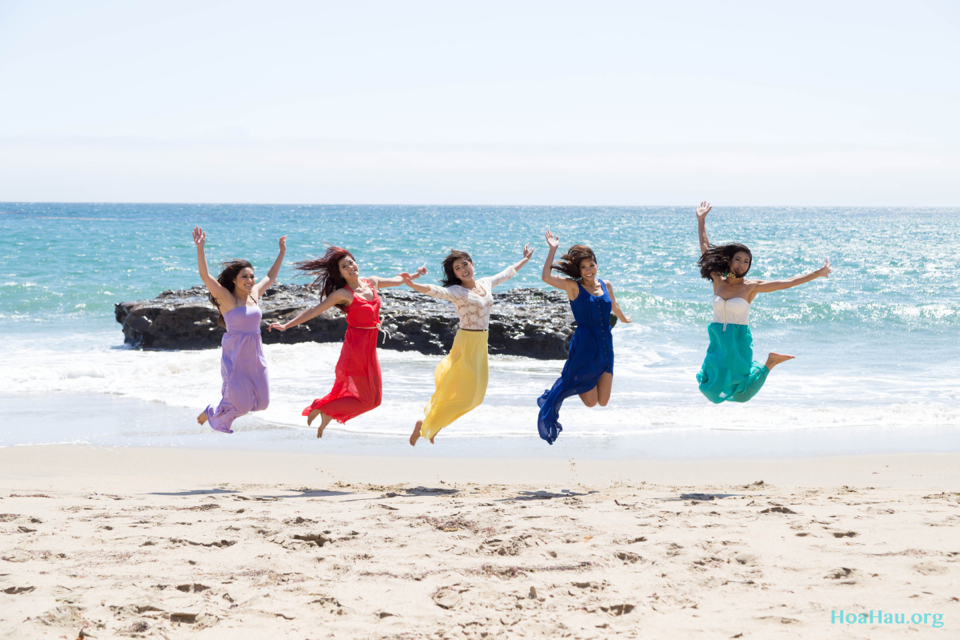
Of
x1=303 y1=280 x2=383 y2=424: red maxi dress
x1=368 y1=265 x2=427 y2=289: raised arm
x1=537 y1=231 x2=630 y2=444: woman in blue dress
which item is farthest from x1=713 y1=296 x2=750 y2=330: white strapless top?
x1=303 y1=280 x2=383 y2=424: red maxi dress

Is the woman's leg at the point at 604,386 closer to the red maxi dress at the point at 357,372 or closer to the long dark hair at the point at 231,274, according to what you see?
the red maxi dress at the point at 357,372

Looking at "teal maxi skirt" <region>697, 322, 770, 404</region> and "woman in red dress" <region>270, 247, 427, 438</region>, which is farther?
"woman in red dress" <region>270, 247, 427, 438</region>

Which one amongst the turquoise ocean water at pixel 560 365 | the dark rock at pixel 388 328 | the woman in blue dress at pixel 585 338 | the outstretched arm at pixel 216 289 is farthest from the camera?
the dark rock at pixel 388 328

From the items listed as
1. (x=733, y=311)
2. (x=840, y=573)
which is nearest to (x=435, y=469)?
(x=733, y=311)

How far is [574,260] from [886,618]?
437cm

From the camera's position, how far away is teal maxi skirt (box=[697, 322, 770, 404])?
7754 millimetres

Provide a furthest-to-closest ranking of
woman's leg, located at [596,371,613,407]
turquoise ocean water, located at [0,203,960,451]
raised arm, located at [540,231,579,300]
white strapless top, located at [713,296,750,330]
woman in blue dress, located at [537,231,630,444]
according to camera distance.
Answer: turquoise ocean water, located at [0,203,960,451] → white strapless top, located at [713,296,750,330] → woman's leg, located at [596,371,613,407] → woman in blue dress, located at [537,231,630,444] → raised arm, located at [540,231,579,300]

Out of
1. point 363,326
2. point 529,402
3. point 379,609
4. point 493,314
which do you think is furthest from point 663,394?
point 379,609

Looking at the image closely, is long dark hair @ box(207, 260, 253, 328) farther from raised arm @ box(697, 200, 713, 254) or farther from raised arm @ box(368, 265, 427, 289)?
raised arm @ box(697, 200, 713, 254)

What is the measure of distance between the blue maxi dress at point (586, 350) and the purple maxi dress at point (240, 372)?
2.77 meters

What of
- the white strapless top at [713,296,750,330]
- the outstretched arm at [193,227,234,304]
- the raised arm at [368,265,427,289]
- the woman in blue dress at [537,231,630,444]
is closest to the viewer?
the outstretched arm at [193,227,234,304]

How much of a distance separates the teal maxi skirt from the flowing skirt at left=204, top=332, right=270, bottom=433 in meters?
4.34

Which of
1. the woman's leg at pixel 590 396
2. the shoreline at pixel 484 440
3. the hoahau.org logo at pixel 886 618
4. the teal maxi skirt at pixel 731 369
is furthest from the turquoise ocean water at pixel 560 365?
the hoahau.org logo at pixel 886 618

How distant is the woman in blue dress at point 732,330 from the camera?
25.5ft
